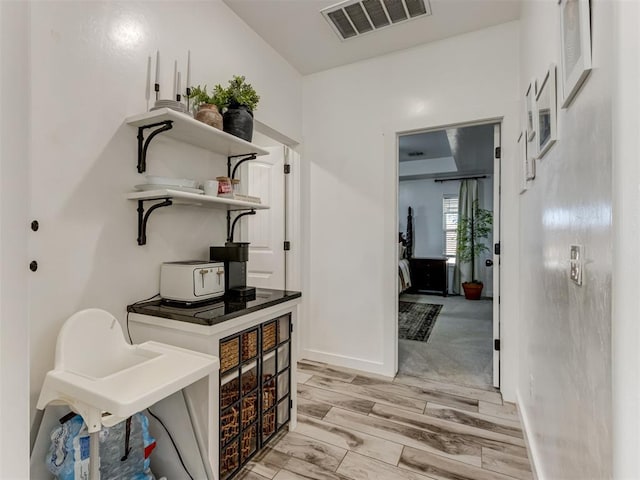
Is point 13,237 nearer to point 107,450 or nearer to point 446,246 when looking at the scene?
point 107,450

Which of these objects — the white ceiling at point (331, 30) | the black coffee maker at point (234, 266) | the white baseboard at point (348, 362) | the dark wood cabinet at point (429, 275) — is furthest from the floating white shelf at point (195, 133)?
the dark wood cabinet at point (429, 275)

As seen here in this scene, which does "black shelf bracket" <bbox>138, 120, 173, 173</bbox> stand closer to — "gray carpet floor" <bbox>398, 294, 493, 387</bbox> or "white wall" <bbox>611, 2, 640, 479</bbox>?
"white wall" <bbox>611, 2, 640, 479</bbox>

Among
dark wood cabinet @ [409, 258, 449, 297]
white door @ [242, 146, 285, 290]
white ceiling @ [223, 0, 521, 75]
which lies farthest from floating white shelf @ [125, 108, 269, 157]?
dark wood cabinet @ [409, 258, 449, 297]

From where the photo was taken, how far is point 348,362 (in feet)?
9.61

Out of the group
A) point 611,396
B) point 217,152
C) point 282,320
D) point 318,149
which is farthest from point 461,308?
point 611,396

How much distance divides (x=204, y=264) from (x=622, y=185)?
1636mm

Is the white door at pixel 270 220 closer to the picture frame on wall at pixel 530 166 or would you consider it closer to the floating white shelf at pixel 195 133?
the floating white shelf at pixel 195 133

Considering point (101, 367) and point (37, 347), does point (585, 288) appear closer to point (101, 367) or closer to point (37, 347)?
point (101, 367)

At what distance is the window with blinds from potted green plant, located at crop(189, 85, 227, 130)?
6.05m

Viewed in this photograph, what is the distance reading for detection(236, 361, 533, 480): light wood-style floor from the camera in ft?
5.43

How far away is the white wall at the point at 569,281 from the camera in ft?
2.39

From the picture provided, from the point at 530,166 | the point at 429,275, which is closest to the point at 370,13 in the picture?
the point at 530,166

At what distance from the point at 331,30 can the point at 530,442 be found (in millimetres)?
2986

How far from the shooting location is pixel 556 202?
122 centimetres
